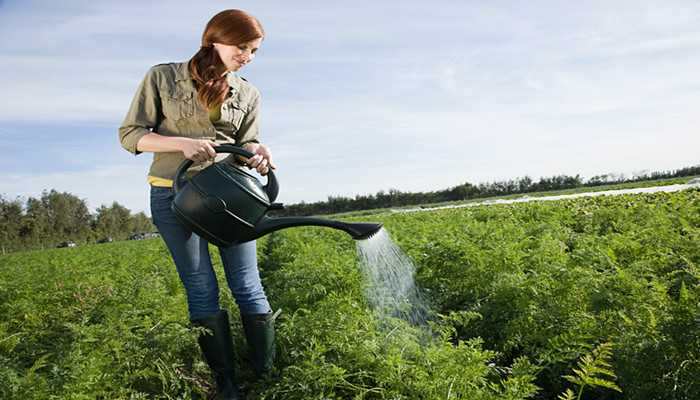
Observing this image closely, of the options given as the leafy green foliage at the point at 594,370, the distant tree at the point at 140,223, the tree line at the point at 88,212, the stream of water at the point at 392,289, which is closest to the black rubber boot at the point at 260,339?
the stream of water at the point at 392,289

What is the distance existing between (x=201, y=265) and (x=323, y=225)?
28.9 inches

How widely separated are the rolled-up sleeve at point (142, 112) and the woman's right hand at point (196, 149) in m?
0.29

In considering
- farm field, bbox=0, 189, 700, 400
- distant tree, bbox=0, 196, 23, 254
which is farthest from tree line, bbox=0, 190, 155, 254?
farm field, bbox=0, 189, 700, 400

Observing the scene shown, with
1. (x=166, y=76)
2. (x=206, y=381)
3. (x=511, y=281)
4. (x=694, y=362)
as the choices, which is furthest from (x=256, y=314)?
(x=694, y=362)

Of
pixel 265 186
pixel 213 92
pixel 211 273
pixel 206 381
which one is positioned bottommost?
pixel 206 381

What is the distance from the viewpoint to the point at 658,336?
9.44ft

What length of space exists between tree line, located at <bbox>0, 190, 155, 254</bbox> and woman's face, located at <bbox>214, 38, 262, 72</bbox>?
5355cm

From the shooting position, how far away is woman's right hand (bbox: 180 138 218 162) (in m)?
2.60

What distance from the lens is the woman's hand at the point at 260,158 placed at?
2807mm

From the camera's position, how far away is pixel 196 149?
102 inches

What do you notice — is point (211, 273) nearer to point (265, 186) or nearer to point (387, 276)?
point (265, 186)

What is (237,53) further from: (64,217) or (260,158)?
(64,217)

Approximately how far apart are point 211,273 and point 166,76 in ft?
3.57

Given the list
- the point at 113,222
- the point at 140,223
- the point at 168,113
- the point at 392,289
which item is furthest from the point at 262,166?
the point at 140,223
